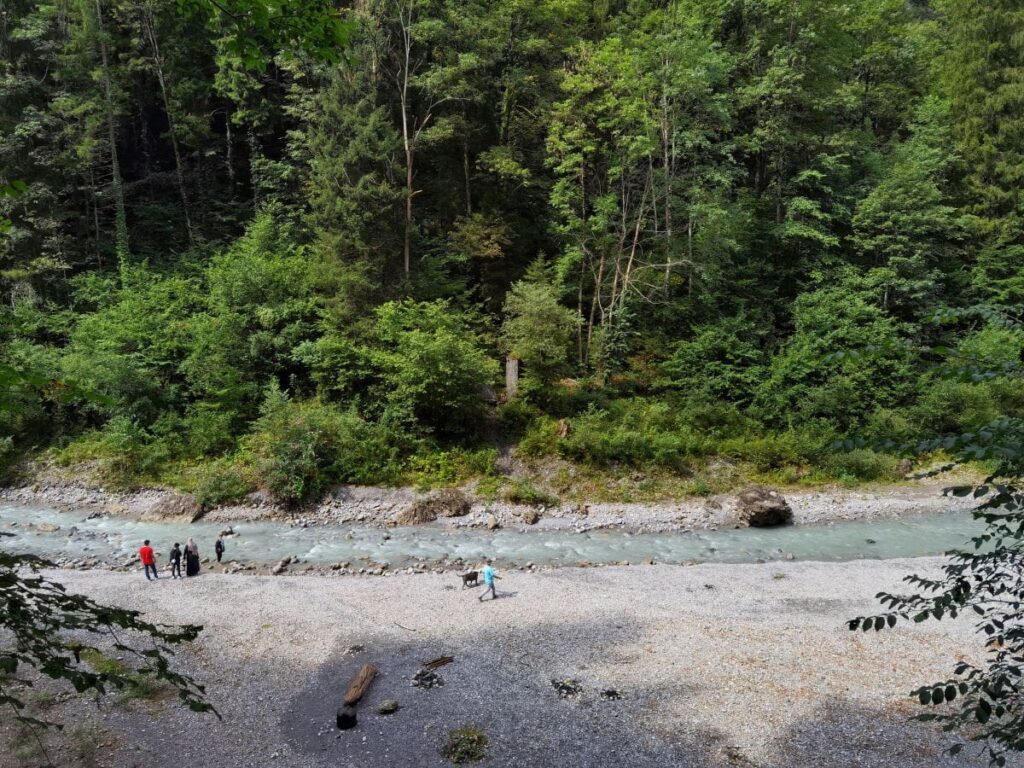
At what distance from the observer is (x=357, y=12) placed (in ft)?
72.9

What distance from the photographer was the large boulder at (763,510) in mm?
17188

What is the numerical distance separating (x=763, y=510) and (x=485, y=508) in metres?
8.32

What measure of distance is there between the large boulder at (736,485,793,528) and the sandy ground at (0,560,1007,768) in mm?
3175

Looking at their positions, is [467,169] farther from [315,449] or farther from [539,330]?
[315,449]

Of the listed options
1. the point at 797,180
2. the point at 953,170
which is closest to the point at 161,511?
the point at 797,180

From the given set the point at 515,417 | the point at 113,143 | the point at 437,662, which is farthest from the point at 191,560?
the point at 113,143

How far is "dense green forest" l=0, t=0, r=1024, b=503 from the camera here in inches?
797

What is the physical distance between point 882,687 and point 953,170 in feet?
88.8

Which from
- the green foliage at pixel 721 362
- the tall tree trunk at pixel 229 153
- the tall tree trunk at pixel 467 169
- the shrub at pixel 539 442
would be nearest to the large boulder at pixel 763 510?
the green foliage at pixel 721 362

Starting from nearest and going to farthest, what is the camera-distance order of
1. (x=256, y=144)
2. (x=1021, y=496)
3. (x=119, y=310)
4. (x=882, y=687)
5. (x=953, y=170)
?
(x=1021, y=496)
(x=882, y=687)
(x=119, y=310)
(x=953, y=170)
(x=256, y=144)

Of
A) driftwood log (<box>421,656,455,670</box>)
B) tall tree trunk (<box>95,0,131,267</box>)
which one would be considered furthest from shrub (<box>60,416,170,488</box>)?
driftwood log (<box>421,656,455,670</box>)

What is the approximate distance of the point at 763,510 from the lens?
17141 mm

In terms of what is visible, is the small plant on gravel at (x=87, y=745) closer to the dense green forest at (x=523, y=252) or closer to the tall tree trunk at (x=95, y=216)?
the dense green forest at (x=523, y=252)

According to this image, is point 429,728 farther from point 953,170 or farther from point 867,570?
point 953,170
